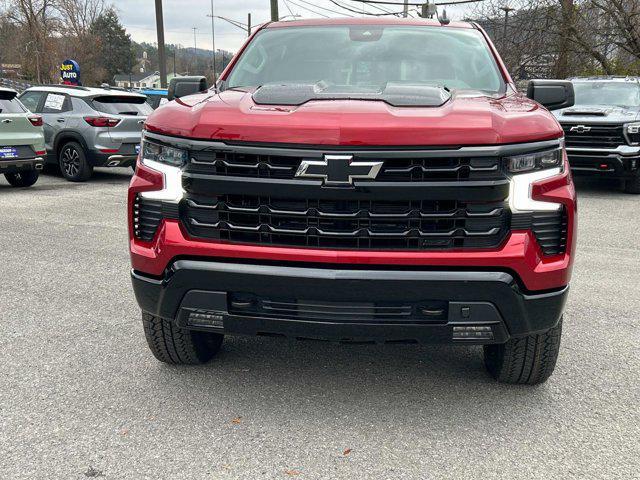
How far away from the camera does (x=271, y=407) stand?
10.7 feet

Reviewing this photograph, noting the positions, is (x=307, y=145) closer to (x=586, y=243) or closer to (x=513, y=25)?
(x=586, y=243)

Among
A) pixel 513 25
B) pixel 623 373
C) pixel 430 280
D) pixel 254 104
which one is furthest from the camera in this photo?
pixel 513 25

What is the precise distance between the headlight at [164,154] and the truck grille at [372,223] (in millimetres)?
A: 308

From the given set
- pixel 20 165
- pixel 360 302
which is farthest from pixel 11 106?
pixel 360 302

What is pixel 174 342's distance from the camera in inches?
139

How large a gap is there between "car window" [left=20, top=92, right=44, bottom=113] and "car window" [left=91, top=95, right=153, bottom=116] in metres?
1.49

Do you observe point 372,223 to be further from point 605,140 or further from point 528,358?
point 605,140

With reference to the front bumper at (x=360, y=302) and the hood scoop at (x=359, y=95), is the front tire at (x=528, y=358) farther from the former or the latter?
the hood scoop at (x=359, y=95)

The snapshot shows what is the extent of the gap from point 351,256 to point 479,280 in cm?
54

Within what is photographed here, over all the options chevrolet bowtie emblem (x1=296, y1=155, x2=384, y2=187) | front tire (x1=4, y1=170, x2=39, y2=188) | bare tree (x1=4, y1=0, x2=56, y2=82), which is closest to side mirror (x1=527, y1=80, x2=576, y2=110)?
chevrolet bowtie emblem (x1=296, y1=155, x2=384, y2=187)

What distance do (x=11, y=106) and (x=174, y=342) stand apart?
28.3ft

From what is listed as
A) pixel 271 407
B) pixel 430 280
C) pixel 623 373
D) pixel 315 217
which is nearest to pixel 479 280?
pixel 430 280

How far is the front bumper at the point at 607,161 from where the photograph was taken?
35.5 feet

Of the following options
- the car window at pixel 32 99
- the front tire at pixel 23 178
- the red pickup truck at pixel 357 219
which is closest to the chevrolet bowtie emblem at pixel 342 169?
the red pickup truck at pixel 357 219
